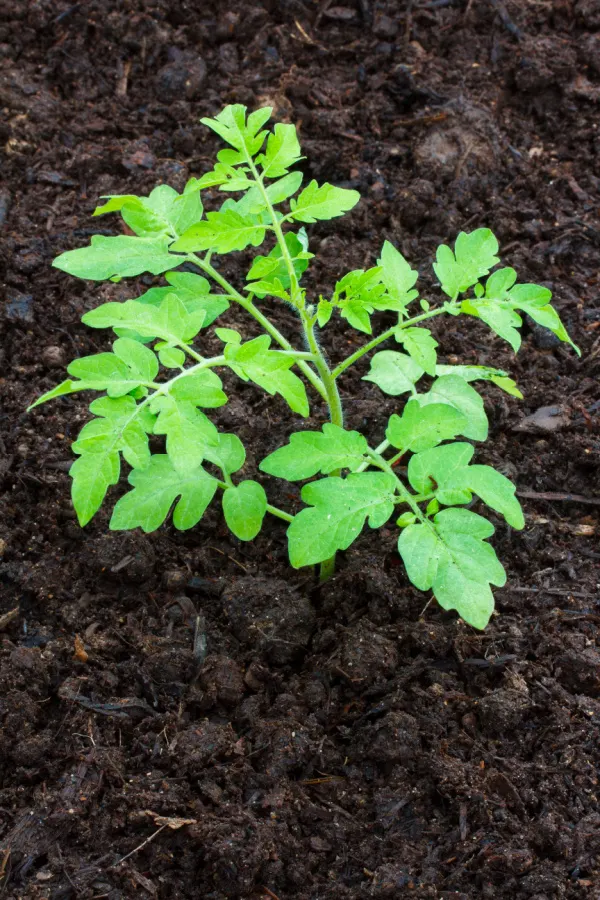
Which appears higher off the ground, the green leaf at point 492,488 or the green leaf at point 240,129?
the green leaf at point 240,129

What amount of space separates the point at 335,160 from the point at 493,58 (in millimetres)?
949

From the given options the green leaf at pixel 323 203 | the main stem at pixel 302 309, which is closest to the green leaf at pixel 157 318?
the main stem at pixel 302 309

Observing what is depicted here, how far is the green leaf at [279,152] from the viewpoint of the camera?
81.2 inches

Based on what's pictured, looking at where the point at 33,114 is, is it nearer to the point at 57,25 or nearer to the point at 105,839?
the point at 57,25

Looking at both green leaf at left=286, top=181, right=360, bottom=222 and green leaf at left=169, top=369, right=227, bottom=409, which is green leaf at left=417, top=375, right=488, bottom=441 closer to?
green leaf at left=286, top=181, right=360, bottom=222

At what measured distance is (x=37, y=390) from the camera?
9.21 ft

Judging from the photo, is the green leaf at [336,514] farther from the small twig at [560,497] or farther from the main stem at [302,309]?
the small twig at [560,497]

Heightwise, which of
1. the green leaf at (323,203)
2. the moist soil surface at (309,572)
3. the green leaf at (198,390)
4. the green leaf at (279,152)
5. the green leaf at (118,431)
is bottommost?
the moist soil surface at (309,572)

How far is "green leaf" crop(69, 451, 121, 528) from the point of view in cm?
169

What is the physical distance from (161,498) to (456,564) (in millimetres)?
760

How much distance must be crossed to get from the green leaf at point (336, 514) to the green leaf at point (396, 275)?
1.68 feet

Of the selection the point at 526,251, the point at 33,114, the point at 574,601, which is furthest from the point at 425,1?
the point at 574,601

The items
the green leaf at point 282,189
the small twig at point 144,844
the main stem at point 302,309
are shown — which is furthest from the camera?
the green leaf at point 282,189

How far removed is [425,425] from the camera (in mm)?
2016
